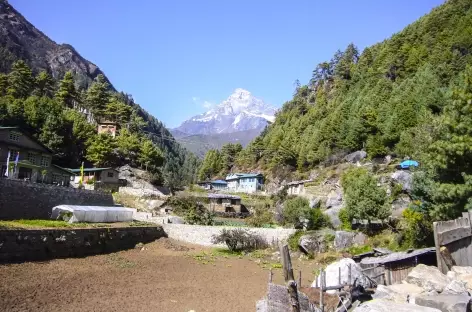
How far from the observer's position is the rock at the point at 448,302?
8.43 m

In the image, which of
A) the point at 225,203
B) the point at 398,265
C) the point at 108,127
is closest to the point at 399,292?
the point at 398,265

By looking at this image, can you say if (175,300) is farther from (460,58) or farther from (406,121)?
(460,58)

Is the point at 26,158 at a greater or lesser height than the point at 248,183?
lesser

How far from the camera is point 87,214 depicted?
33500mm

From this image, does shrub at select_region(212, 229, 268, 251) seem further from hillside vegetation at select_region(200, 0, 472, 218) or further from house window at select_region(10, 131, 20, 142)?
house window at select_region(10, 131, 20, 142)

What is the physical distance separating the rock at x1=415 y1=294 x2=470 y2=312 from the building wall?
30.0m

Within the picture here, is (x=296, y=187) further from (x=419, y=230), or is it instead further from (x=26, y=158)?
(x=26, y=158)

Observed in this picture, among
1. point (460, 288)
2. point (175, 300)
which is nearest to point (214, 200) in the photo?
point (175, 300)

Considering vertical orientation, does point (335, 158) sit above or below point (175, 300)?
above

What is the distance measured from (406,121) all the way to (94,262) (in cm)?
5025

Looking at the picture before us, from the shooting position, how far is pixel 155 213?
47.5m

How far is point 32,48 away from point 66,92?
12082 centimetres

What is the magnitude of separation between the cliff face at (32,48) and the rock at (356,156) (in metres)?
129

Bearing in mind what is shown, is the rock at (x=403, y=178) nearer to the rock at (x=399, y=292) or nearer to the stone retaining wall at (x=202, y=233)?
the stone retaining wall at (x=202, y=233)
